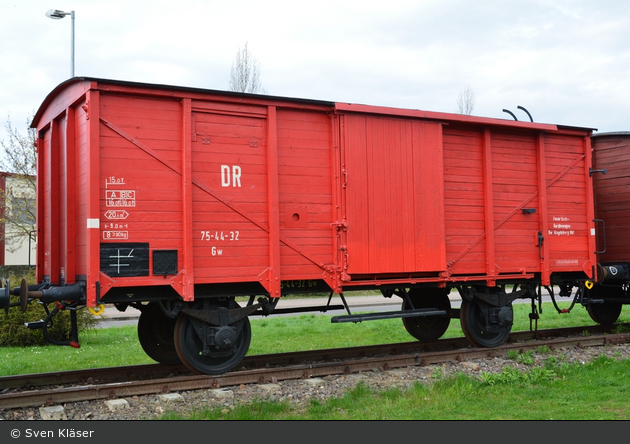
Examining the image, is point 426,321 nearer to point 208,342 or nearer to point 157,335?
point 208,342

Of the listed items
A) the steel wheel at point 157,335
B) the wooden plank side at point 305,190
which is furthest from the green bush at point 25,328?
the wooden plank side at point 305,190

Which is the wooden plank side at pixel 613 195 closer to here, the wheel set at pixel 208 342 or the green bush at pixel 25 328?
the wheel set at pixel 208 342

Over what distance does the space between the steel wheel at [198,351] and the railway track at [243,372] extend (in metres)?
0.18

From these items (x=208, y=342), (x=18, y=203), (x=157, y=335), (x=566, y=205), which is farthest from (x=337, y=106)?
(x=18, y=203)

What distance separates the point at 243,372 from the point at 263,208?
218 centimetres

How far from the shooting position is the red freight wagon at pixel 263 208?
7.32 metres

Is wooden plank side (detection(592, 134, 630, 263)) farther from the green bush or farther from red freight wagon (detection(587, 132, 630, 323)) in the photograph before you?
the green bush

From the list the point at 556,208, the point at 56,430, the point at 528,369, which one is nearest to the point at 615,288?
the point at 556,208

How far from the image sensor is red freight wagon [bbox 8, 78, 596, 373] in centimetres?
732

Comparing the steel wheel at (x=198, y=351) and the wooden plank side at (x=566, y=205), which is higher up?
the wooden plank side at (x=566, y=205)

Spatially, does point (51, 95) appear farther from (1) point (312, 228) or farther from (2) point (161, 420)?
(2) point (161, 420)

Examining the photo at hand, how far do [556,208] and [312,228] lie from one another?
4890mm

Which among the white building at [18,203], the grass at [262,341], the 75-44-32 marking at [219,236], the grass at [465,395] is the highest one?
the white building at [18,203]

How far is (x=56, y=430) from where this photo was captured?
5527 mm
